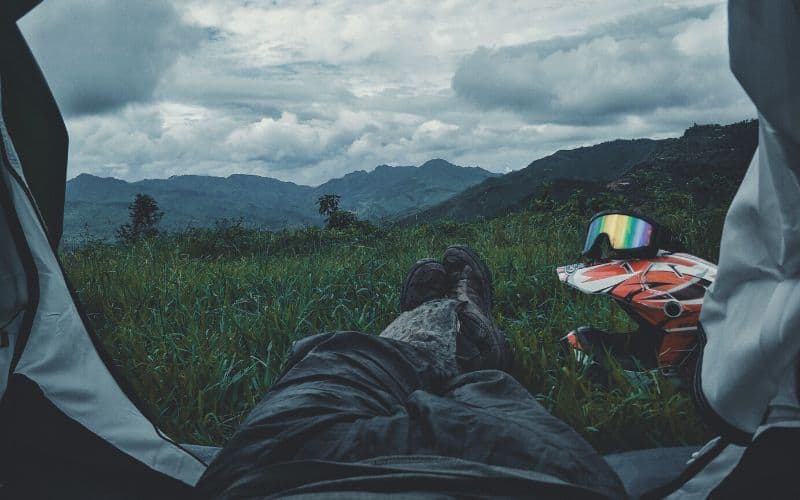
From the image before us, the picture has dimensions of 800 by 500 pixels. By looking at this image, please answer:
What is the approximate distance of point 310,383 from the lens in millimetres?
1109

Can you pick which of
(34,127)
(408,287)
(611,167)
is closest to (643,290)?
(408,287)

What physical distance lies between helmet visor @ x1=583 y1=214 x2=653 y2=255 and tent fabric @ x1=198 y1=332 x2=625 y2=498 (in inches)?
33.2

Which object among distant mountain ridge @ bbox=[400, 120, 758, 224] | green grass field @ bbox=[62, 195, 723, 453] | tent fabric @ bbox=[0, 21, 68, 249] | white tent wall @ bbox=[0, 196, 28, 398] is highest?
distant mountain ridge @ bbox=[400, 120, 758, 224]

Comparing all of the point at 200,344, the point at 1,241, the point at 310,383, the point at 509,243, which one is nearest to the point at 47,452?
the point at 1,241

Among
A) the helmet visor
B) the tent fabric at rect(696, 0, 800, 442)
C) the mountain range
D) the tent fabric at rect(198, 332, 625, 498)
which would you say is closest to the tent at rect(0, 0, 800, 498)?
the tent fabric at rect(696, 0, 800, 442)

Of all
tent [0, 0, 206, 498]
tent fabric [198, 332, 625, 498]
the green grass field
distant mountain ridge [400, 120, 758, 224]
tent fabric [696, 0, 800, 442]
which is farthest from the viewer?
distant mountain ridge [400, 120, 758, 224]

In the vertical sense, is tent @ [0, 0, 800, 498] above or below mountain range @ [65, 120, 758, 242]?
below

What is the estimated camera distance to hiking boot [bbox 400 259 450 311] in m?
2.24

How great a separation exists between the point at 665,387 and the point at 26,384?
1715 millimetres

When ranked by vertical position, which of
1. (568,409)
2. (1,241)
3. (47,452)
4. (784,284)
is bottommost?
(568,409)

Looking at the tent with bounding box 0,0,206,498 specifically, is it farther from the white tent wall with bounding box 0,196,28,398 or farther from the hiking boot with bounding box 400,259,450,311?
the hiking boot with bounding box 400,259,450,311

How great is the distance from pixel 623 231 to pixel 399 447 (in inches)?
48.4

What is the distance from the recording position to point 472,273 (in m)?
2.38

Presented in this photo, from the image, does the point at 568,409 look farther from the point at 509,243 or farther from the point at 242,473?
the point at 509,243
